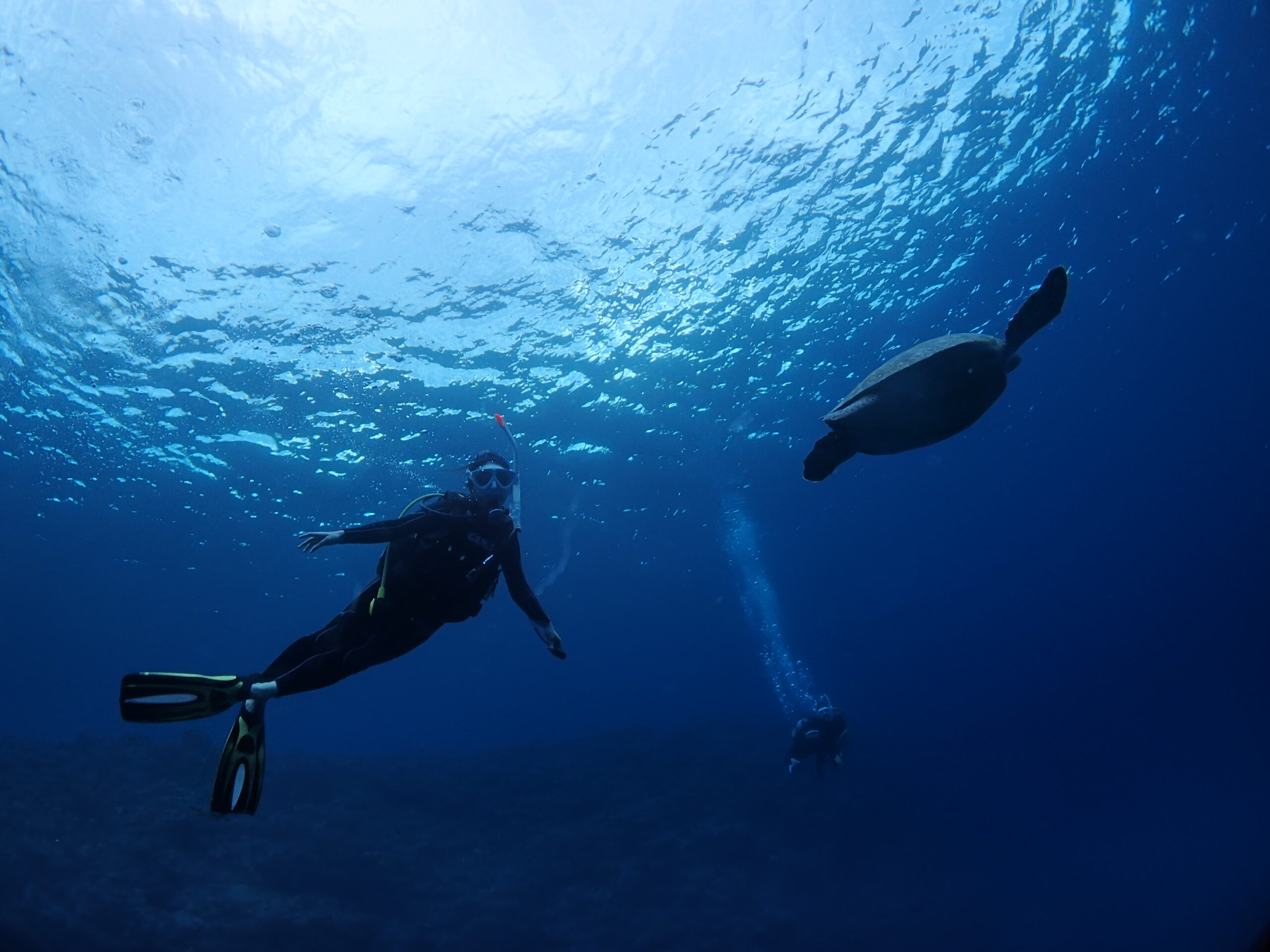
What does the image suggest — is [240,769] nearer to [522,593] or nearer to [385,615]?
[385,615]

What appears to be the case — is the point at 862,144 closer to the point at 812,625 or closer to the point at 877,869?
the point at 877,869

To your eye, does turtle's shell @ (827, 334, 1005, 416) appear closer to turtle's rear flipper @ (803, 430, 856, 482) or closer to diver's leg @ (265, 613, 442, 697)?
turtle's rear flipper @ (803, 430, 856, 482)

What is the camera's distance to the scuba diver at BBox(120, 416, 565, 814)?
4570 millimetres

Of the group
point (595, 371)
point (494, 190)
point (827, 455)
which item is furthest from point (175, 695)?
point (595, 371)

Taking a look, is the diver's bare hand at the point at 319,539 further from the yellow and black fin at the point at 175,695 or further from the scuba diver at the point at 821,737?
the scuba diver at the point at 821,737

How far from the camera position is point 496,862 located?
63.8 ft

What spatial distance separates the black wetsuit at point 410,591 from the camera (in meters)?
4.95

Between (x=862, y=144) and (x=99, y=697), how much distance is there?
96448 millimetres

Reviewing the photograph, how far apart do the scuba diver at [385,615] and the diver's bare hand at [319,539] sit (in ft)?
0.05

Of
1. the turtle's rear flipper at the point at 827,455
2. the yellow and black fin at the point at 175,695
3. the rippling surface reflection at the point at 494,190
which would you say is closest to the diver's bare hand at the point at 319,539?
the yellow and black fin at the point at 175,695

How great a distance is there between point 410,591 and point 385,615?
12.2 inches

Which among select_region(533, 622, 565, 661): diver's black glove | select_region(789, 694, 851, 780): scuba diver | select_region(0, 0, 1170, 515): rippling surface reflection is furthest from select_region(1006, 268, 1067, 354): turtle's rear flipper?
select_region(789, 694, 851, 780): scuba diver

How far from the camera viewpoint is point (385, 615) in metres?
5.09

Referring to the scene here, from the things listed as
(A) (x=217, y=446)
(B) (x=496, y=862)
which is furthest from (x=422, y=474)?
(B) (x=496, y=862)
